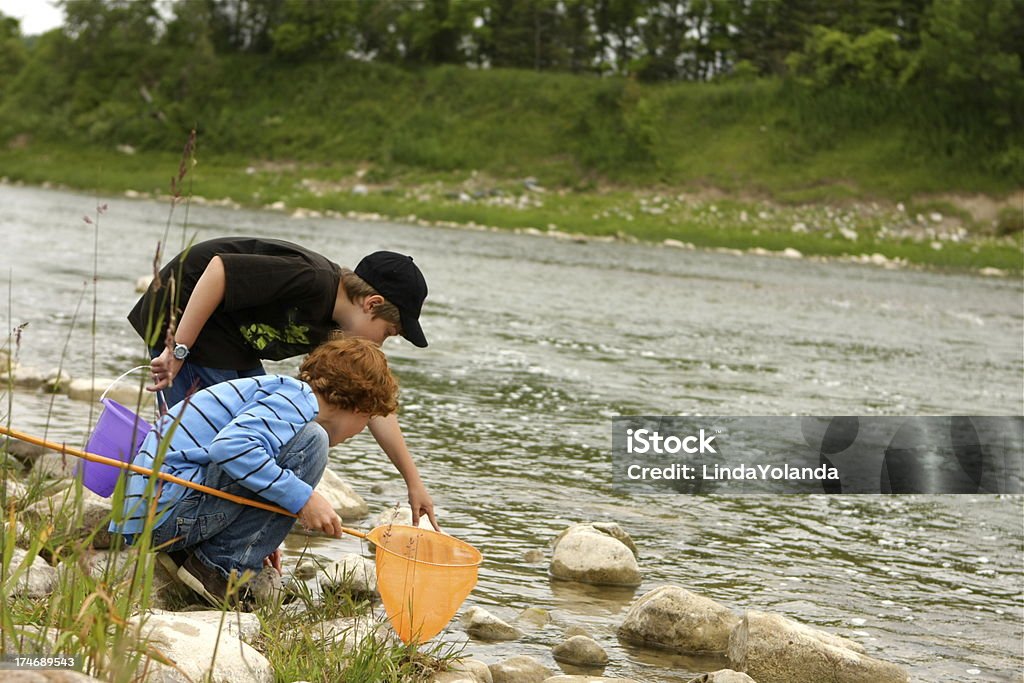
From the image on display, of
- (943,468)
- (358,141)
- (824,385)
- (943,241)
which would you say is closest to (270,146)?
(358,141)

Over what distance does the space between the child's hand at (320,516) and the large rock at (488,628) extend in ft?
2.70

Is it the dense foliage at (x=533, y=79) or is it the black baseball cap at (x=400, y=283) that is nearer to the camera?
the black baseball cap at (x=400, y=283)

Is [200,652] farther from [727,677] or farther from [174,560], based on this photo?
[727,677]

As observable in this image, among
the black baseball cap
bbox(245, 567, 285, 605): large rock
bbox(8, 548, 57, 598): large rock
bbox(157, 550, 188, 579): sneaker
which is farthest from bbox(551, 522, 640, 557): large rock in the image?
bbox(8, 548, 57, 598): large rock

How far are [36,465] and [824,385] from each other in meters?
7.31

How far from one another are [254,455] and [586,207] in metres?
28.6

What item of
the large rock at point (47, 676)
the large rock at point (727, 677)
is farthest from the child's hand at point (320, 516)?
the large rock at point (47, 676)

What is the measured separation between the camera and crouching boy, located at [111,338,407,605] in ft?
12.0

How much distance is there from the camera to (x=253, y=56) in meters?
48.6

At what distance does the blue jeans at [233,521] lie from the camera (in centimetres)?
379

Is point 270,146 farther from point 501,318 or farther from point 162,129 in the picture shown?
point 501,318

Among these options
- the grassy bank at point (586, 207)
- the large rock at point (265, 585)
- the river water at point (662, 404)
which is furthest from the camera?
the grassy bank at point (586, 207)

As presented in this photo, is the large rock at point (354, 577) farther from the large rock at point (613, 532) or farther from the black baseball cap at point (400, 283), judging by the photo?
the large rock at point (613, 532)

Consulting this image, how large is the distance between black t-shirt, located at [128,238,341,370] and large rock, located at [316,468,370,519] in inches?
45.1
